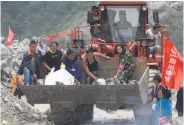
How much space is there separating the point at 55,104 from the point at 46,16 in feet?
178

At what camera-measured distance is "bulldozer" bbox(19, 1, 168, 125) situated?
29.1ft

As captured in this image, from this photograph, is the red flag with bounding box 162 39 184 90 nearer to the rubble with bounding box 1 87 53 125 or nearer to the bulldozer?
the bulldozer

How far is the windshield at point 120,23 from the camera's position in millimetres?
11797

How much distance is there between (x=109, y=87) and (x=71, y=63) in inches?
Result: 55.9

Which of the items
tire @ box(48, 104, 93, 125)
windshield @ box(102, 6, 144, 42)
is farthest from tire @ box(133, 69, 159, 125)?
windshield @ box(102, 6, 144, 42)

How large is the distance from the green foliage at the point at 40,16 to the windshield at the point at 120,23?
44911mm

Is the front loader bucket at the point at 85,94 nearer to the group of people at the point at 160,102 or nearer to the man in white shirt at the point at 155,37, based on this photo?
the group of people at the point at 160,102

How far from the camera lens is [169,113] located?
8.62 m

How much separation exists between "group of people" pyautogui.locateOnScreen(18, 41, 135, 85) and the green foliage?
46790mm

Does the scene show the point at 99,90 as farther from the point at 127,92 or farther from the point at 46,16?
the point at 46,16

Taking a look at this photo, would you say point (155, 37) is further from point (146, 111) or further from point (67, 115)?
point (67, 115)

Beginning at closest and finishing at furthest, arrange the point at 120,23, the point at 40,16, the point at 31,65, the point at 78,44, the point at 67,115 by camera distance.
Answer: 1. the point at 31,65
2. the point at 67,115
3. the point at 78,44
4. the point at 120,23
5. the point at 40,16

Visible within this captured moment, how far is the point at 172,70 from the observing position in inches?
354

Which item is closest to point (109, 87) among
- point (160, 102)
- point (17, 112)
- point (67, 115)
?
point (160, 102)
